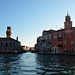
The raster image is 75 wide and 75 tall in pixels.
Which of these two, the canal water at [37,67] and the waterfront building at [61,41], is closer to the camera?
the canal water at [37,67]

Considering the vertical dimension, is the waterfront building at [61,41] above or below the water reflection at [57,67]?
above

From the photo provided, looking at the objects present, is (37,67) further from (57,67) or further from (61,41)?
(61,41)

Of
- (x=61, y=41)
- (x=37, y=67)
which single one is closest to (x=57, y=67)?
(x=37, y=67)

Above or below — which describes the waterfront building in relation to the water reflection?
above

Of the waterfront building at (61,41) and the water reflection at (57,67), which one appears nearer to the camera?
the water reflection at (57,67)

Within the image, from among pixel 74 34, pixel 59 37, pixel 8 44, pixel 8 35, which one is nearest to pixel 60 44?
pixel 59 37

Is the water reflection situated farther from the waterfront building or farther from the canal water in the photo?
the waterfront building

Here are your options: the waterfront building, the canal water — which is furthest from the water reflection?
the waterfront building

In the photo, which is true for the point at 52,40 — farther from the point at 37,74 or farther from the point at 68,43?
the point at 37,74

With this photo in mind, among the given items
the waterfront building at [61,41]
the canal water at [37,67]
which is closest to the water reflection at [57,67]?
the canal water at [37,67]

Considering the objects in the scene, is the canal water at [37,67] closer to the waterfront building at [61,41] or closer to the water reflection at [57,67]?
the water reflection at [57,67]

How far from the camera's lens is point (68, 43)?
1903 inches

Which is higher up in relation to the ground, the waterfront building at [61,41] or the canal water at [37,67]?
the waterfront building at [61,41]

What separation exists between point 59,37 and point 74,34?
6751 mm
